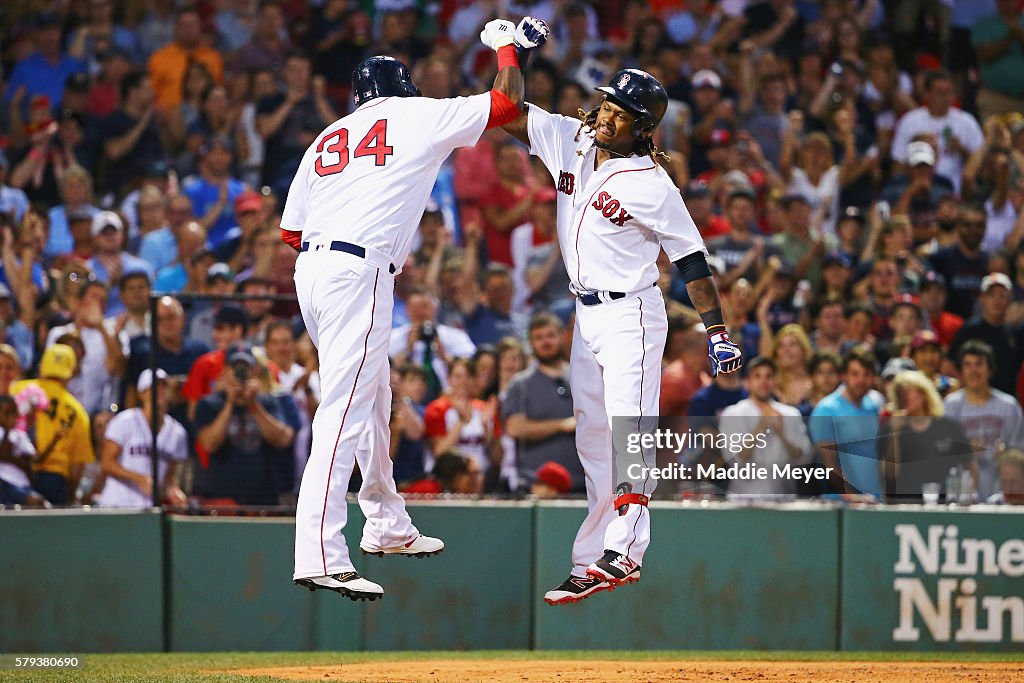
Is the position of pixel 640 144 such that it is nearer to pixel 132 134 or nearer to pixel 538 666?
pixel 538 666

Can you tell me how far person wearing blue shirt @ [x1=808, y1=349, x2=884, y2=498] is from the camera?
823 cm

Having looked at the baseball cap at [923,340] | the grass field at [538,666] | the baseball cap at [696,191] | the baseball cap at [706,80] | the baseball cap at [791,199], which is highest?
the baseball cap at [706,80]

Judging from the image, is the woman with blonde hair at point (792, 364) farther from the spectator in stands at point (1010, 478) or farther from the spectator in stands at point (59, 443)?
the spectator in stands at point (59, 443)

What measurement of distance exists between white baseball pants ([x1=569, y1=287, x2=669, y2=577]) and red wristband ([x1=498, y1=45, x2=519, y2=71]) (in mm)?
1092

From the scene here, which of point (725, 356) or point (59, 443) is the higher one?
point (725, 356)

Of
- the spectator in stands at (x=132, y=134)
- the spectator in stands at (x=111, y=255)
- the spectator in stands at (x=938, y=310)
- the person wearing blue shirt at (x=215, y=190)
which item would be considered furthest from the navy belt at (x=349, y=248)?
the spectator in stands at (x=132, y=134)

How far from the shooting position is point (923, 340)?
380 inches

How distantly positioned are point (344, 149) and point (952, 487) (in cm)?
423

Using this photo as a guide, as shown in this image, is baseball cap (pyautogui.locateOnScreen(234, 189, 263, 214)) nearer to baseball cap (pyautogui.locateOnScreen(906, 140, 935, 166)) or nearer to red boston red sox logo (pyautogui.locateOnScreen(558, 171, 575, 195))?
red boston red sox logo (pyautogui.locateOnScreen(558, 171, 575, 195))

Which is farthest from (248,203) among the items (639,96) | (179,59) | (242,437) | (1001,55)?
(1001,55)

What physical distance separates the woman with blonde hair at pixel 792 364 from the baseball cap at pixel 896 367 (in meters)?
0.49

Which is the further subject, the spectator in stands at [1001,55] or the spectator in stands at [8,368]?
the spectator in stands at [1001,55]

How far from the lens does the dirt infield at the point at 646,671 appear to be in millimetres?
6910

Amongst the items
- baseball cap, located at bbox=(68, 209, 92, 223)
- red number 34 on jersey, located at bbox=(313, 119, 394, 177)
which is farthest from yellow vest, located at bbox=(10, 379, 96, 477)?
red number 34 on jersey, located at bbox=(313, 119, 394, 177)
